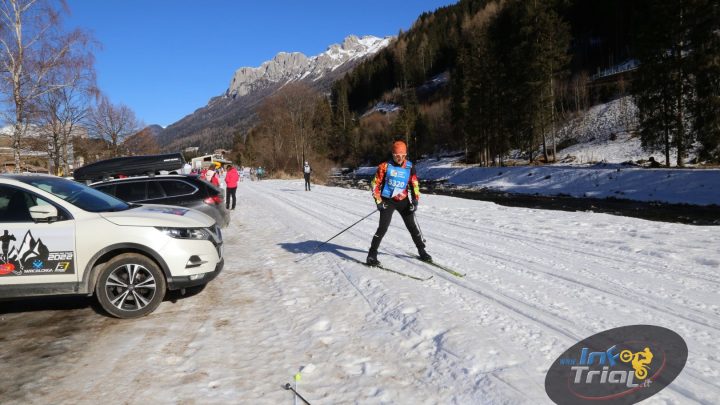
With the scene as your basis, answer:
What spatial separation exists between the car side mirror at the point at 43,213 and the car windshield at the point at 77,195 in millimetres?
309

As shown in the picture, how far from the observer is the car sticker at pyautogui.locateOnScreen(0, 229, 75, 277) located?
4.66 meters

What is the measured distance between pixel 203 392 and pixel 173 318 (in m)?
1.97

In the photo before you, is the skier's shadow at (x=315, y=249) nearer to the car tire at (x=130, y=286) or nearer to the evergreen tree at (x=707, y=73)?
the car tire at (x=130, y=286)

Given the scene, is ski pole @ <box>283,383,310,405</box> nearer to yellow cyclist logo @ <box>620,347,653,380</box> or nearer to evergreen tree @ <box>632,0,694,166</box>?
yellow cyclist logo @ <box>620,347,653,380</box>

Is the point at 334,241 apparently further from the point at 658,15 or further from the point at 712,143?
the point at 658,15

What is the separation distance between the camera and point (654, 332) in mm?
3994

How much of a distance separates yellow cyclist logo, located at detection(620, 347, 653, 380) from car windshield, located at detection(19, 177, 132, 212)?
6.01 m

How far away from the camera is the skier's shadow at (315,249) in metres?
7.94

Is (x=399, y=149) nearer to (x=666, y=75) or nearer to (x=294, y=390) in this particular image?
(x=294, y=390)

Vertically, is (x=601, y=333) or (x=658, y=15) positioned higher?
(x=658, y=15)

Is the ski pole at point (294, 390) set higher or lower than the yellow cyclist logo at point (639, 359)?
higher

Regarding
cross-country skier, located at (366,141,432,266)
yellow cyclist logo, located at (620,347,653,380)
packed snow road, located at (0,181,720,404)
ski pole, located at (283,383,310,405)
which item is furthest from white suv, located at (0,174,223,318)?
yellow cyclist logo, located at (620,347,653,380)

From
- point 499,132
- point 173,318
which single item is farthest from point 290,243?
point 499,132

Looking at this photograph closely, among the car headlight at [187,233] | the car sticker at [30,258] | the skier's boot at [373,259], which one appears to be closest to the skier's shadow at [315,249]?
the skier's boot at [373,259]
